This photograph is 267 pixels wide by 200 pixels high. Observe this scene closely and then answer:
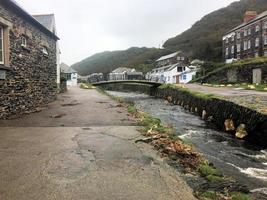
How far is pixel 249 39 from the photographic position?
6203 cm

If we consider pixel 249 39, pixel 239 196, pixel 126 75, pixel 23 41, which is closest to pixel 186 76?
pixel 249 39

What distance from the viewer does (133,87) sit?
84375 mm

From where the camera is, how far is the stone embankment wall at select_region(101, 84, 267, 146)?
15.7m

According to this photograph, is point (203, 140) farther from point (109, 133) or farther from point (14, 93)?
point (14, 93)

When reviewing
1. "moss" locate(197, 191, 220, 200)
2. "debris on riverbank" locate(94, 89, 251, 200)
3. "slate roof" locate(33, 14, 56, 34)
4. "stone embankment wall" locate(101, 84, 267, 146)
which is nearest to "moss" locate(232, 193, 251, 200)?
"debris on riverbank" locate(94, 89, 251, 200)

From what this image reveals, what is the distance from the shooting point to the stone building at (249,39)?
57.1 metres

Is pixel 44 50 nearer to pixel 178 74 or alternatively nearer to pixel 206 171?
pixel 206 171

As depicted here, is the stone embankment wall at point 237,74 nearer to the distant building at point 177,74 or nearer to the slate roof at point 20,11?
the distant building at point 177,74

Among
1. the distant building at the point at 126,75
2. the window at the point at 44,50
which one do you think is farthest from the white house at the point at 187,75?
the window at the point at 44,50

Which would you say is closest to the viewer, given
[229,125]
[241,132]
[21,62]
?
[21,62]

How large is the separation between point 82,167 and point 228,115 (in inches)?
577

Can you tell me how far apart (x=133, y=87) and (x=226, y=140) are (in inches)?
2688

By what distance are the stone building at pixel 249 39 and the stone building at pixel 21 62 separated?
44.1 metres

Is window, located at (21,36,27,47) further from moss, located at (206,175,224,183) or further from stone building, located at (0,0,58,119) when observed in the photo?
moss, located at (206,175,224,183)
